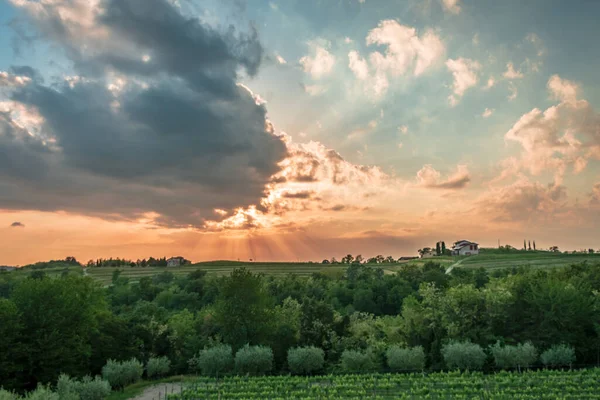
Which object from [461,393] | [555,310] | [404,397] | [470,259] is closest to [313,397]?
[404,397]

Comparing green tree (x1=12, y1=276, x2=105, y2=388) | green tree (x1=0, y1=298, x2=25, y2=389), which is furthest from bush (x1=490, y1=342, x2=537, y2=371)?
green tree (x1=0, y1=298, x2=25, y2=389)

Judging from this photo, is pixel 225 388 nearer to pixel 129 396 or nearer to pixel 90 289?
pixel 129 396

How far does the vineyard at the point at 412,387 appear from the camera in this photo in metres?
29.9

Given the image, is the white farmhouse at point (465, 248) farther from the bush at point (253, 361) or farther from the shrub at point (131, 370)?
the shrub at point (131, 370)

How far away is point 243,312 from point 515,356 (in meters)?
25.6

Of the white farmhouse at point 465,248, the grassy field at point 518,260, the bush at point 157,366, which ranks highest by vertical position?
the white farmhouse at point 465,248

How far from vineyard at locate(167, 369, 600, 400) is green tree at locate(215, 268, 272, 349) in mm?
7189

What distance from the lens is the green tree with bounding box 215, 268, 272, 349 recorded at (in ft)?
145

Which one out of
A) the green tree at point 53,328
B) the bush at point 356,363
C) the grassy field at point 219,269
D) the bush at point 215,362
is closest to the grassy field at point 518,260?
the grassy field at point 219,269

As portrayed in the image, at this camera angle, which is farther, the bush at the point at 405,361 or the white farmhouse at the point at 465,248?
the white farmhouse at the point at 465,248

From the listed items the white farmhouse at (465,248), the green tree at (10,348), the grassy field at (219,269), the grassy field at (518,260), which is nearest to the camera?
the green tree at (10,348)

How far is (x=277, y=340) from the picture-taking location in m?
44.0

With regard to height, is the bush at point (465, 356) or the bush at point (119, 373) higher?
the bush at point (465, 356)

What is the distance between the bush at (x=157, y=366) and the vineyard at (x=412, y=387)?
7.63m
